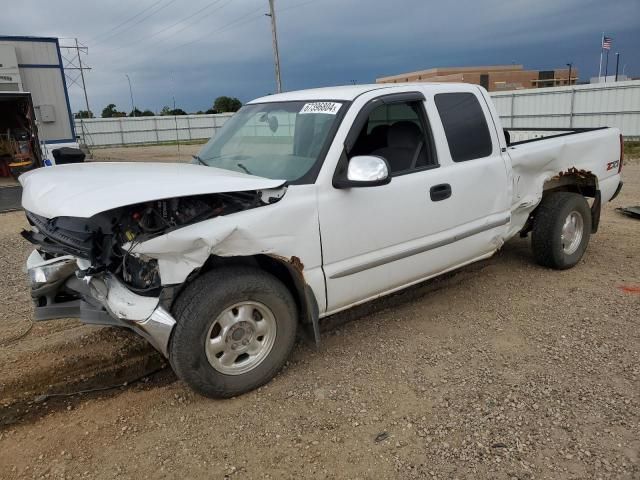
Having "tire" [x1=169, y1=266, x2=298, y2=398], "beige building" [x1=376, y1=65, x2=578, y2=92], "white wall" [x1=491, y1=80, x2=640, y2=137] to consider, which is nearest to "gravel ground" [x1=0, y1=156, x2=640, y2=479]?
"tire" [x1=169, y1=266, x2=298, y2=398]

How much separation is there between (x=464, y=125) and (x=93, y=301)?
311 centimetres

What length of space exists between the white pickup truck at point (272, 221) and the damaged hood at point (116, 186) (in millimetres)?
16

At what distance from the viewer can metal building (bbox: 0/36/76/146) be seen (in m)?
15.5

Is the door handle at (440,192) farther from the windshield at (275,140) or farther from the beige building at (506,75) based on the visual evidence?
the beige building at (506,75)

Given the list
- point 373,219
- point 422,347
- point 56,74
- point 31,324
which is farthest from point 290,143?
point 56,74

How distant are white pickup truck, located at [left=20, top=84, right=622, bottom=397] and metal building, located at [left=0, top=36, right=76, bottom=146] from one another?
47.5 ft

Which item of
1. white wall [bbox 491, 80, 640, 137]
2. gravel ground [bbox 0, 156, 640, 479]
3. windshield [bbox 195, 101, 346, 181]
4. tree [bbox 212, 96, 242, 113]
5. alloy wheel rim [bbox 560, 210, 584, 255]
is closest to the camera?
gravel ground [bbox 0, 156, 640, 479]

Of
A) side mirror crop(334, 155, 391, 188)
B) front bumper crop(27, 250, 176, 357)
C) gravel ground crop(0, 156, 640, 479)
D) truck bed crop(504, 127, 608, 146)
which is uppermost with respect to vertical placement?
side mirror crop(334, 155, 391, 188)

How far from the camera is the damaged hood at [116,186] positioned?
2.65 meters

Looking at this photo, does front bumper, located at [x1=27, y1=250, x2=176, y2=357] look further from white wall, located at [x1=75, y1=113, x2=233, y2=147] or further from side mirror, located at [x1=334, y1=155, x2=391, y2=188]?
white wall, located at [x1=75, y1=113, x2=233, y2=147]

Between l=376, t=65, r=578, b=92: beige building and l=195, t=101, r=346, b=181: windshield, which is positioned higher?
l=376, t=65, r=578, b=92: beige building

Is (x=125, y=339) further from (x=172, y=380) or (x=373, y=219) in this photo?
(x=373, y=219)

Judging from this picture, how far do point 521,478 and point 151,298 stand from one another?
2.15 m

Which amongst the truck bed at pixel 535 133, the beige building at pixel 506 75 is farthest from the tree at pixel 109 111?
the truck bed at pixel 535 133
